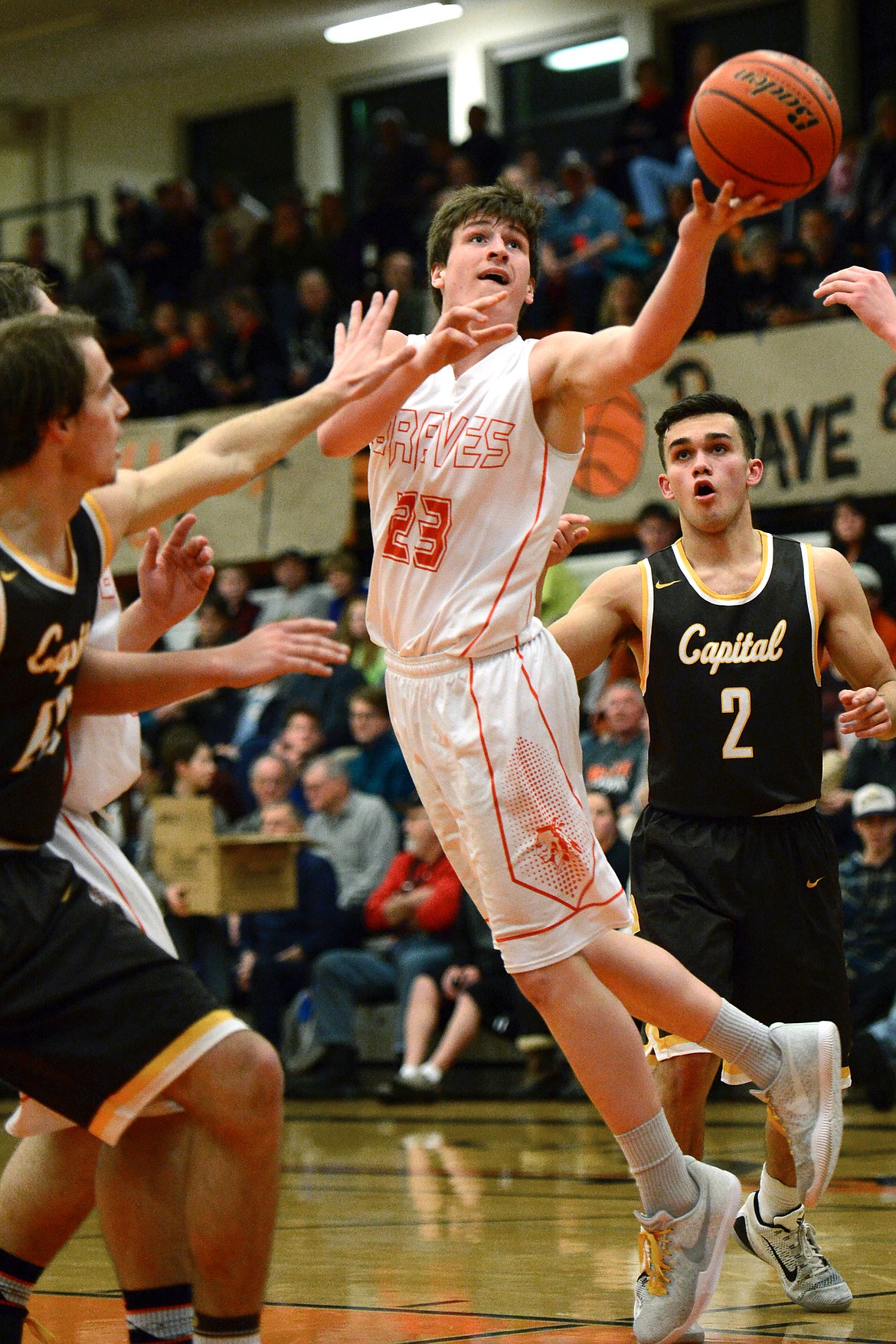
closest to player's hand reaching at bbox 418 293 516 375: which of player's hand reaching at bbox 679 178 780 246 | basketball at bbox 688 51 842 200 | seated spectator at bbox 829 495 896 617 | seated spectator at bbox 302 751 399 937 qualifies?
player's hand reaching at bbox 679 178 780 246

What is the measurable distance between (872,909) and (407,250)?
9.23m

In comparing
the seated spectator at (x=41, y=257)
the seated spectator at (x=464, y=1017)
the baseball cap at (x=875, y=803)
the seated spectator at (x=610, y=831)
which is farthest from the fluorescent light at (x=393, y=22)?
the baseball cap at (x=875, y=803)

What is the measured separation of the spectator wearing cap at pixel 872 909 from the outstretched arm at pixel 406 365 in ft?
17.3

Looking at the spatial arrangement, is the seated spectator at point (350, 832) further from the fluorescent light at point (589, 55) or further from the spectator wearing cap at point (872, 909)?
the fluorescent light at point (589, 55)

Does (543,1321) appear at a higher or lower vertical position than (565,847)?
lower

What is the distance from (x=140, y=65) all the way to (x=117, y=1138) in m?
18.1

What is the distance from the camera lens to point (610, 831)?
29.7 feet

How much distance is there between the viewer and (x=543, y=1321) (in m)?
3.87

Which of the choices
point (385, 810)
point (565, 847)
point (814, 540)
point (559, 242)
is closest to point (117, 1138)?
point (565, 847)

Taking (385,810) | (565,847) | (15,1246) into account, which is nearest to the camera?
(15,1246)

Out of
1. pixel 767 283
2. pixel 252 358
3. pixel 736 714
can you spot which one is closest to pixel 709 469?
pixel 736 714

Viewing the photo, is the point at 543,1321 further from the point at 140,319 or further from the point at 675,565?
the point at 140,319

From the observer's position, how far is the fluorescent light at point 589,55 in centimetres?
Result: 1758

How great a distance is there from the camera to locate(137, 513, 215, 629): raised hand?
3.45 m
